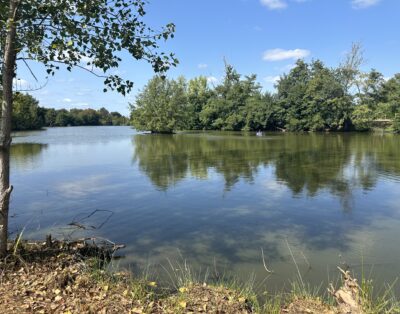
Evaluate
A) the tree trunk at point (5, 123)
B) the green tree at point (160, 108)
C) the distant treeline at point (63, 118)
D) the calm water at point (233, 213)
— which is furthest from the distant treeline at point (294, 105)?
the tree trunk at point (5, 123)

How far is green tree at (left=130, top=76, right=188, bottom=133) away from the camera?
61.5m

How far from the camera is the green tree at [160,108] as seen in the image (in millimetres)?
61469

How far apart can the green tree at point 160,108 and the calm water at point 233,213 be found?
1645 inches

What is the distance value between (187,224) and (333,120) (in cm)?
6204

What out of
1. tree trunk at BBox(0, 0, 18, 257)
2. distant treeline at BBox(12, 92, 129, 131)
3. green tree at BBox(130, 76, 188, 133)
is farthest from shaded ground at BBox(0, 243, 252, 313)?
distant treeline at BBox(12, 92, 129, 131)

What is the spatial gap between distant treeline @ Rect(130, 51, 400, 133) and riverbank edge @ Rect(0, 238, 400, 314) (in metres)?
55.9

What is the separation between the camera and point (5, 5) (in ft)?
17.5

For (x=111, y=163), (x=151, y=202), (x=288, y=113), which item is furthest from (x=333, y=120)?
(x=151, y=202)

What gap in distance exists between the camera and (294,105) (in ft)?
225

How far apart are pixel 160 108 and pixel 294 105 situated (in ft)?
82.5

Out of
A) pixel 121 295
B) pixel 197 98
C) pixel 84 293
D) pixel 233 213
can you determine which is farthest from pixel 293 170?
pixel 197 98

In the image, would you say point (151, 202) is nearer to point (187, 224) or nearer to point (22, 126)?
point (187, 224)

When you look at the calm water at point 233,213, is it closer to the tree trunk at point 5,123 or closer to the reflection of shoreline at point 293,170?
the reflection of shoreline at point 293,170

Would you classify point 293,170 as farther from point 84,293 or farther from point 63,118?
point 63,118
